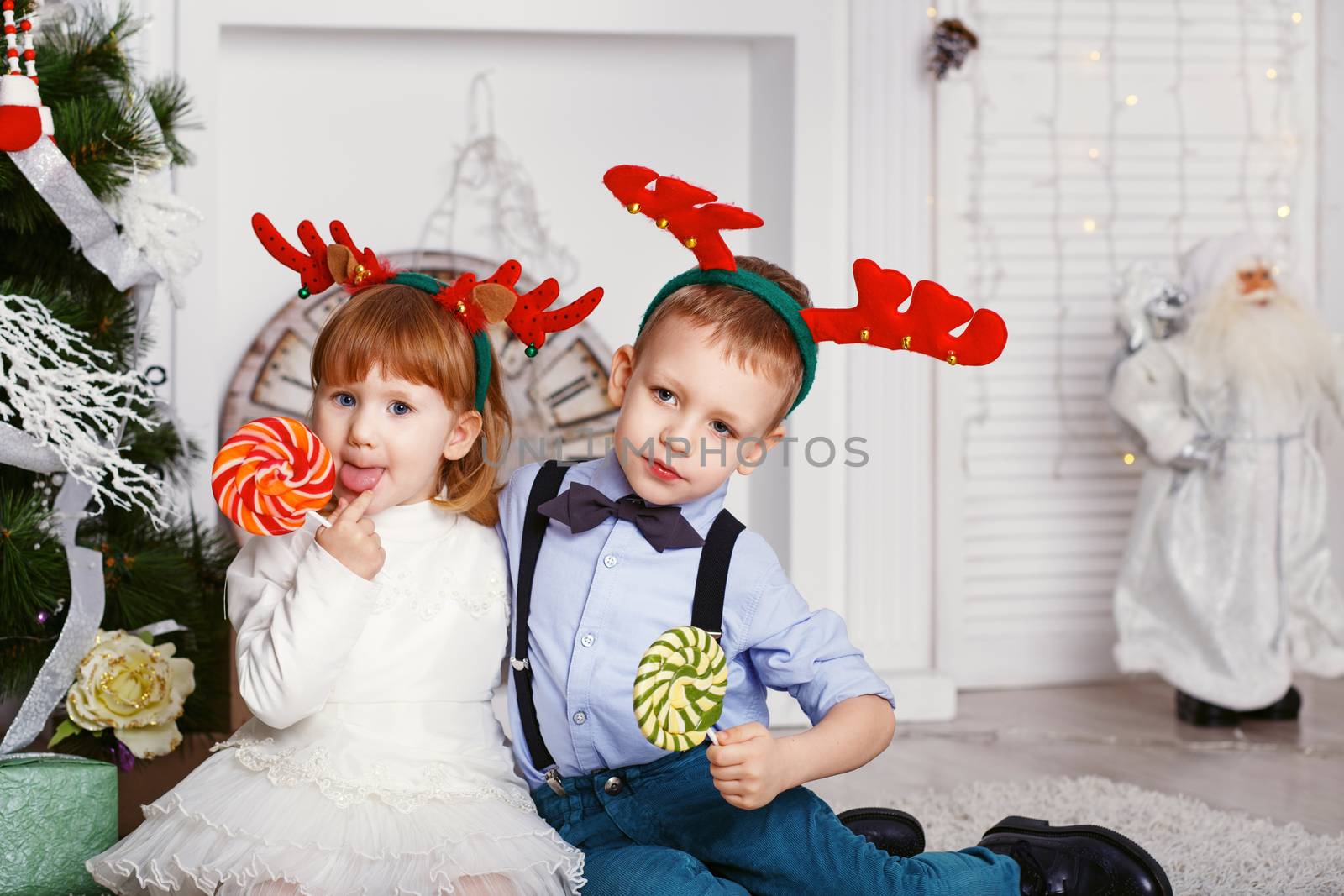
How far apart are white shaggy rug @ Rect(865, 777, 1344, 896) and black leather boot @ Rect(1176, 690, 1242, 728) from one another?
2.45ft

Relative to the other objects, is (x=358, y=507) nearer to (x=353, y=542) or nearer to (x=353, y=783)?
(x=353, y=542)

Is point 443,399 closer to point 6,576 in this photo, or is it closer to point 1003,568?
point 6,576

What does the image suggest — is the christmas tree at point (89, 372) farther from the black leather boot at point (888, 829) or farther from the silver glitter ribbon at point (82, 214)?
the black leather boot at point (888, 829)

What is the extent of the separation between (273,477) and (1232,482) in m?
2.83

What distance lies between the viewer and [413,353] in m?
1.80

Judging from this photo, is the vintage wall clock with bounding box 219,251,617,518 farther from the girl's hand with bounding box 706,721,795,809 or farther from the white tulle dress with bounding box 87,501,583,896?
the girl's hand with bounding box 706,721,795,809

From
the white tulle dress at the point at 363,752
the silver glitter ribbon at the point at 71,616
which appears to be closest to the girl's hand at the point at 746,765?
the white tulle dress at the point at 363,752

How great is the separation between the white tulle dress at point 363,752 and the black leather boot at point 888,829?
0.58 meters

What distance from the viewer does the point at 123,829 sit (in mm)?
2545

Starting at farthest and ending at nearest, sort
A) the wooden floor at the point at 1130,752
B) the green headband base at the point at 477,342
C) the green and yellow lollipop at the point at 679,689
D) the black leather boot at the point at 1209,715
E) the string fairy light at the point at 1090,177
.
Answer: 1. the string fairy light at the point at 1090,177
2. the black leather boot at the point at 1209,715
3. the wooden floor at the point at 1130,752
4. the green headband base at the point at 477,342
5. the green and yellow lollipop at the point at 679,689

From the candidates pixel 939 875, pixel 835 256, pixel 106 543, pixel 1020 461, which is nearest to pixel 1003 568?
pixel 1020 461

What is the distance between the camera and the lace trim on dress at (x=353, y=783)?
1687 mm

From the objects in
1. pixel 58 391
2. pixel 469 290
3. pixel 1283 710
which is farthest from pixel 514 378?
pixel 1283 710

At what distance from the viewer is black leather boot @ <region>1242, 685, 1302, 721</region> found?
12.0 feet
